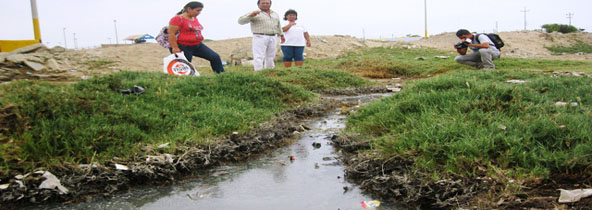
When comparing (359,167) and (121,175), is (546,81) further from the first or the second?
(121,175)

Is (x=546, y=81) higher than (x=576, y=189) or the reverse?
higher

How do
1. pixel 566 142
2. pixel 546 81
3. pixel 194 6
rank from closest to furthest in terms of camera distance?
pixel 566 142 < pixel 546 81 < pixel 194 6

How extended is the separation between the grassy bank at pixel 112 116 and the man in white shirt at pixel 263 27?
313cm

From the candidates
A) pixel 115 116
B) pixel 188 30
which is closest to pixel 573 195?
pixel 115 116

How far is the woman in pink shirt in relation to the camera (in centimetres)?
681

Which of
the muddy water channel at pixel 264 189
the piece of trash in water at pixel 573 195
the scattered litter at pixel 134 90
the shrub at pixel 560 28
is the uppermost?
the shrub at pixel 560 28

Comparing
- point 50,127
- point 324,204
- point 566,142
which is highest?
point 50,127

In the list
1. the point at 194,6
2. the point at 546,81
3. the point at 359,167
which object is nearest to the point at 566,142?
the point at 359,167

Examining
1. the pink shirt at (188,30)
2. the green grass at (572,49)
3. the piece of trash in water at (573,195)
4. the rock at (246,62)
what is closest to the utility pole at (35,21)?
the rock at (246,62)

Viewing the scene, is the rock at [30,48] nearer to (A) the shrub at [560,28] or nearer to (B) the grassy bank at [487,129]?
(B) the grassy bank at [487,129]

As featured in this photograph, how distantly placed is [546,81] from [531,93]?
3.09 feet

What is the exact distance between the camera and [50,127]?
3.24 meters

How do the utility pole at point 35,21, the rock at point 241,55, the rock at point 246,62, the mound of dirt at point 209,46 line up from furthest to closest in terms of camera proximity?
the rock at point 241,55, the rock at point 246,62, the mound of dirt at point 209,46, the utility pole at point 35,21

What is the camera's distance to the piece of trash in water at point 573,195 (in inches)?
88.3
